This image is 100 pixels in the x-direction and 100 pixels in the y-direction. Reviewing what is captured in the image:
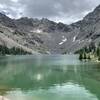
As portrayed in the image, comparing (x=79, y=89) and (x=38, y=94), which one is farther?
(x=79, y=89)

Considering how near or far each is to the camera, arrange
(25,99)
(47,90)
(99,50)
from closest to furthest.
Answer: (25,99) < (47,90) < (99,50)

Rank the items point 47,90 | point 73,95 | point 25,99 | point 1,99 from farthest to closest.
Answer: point 47,90 → point 73,95 → point 25,99 → point 1,99

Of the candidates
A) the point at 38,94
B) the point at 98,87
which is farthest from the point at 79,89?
the point at 38,94

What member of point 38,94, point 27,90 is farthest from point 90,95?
point 27,90

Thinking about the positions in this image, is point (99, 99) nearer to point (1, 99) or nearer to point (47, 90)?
point (47, 90)

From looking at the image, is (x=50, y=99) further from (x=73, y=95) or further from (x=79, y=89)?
(x=79, y=89)

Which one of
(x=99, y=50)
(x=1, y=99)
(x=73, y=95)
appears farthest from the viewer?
(x=99, y=50)

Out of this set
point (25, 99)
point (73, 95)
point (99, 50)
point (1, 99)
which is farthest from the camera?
point (99, 50)

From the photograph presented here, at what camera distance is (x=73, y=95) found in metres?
52.8

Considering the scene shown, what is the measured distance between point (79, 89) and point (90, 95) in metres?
7.47

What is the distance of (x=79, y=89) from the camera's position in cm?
6041

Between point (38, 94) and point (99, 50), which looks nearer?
point (38, 94)

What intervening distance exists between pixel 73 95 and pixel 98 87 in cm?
1145

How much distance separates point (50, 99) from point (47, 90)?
33.8 feet
